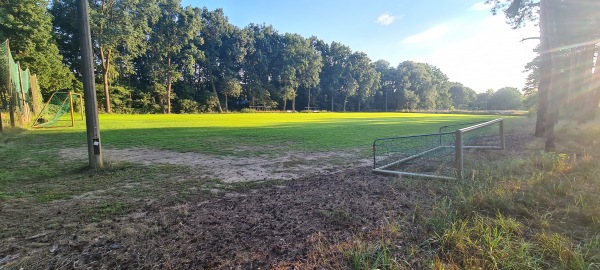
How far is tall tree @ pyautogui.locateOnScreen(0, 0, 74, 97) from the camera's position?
28.6 meters

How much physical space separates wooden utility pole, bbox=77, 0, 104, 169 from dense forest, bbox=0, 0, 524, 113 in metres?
33.2

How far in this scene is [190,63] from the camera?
4919cm

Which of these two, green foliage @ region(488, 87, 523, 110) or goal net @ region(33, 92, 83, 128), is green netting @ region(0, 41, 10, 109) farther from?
green foliage @ region(488, 87, 523, 110)

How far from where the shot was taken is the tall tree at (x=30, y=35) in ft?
93.8

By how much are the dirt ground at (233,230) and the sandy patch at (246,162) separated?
4.17 ft

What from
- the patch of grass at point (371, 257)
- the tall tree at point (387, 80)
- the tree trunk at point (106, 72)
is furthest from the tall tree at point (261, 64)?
the patch of grass at point (371, 257)

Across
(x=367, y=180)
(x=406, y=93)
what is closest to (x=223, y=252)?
(x=367, y=180)

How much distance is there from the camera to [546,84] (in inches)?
378

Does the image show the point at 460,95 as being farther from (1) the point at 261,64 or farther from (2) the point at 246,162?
(2) the point at 246,162

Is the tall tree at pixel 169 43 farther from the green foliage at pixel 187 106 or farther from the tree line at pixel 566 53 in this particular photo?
the tree line at pixel 566 53

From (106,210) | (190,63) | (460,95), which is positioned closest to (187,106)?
(190,63)

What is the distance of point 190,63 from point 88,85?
4706 cm

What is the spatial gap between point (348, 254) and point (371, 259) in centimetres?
19

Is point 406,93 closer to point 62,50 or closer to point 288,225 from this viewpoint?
point 62,50
